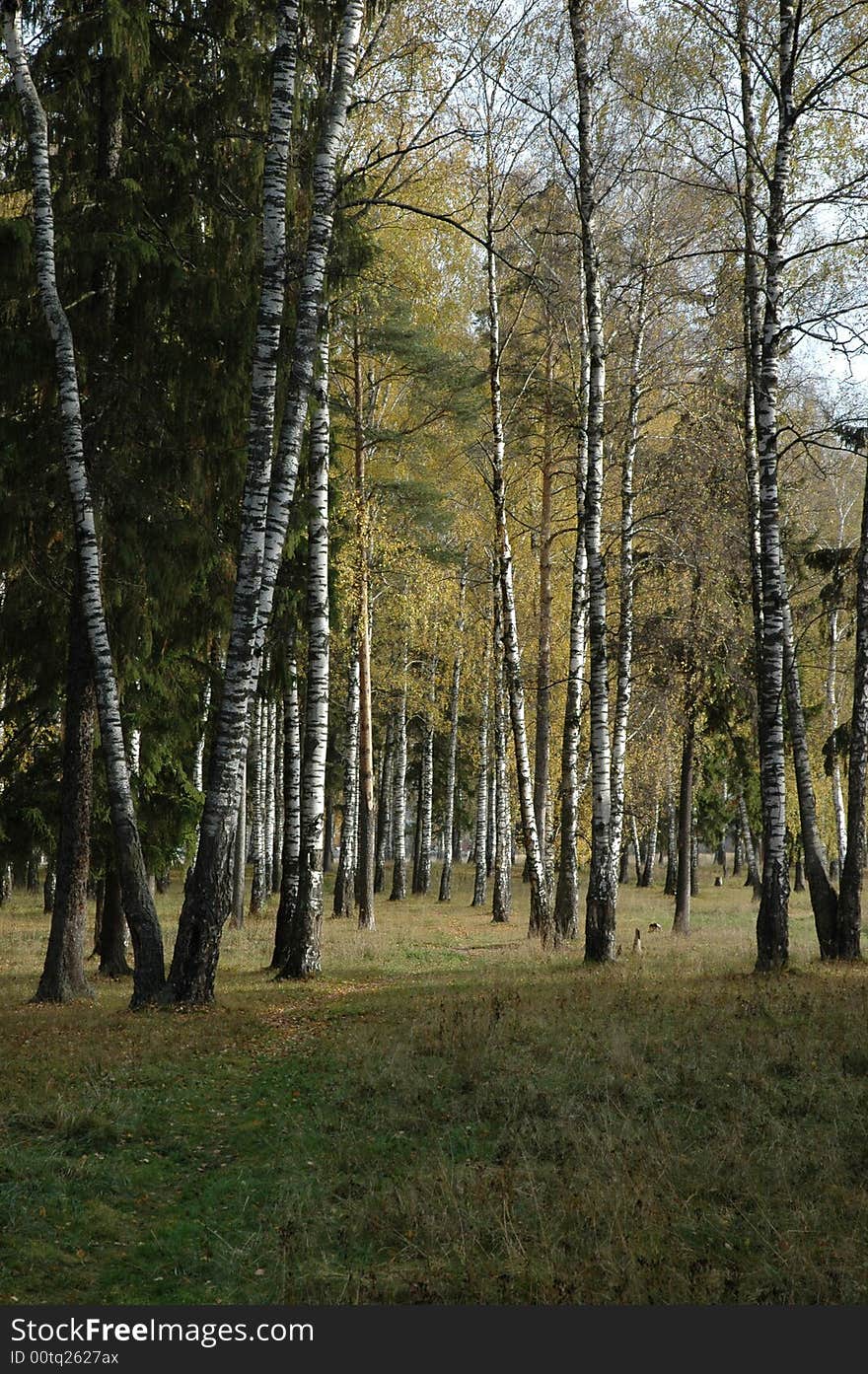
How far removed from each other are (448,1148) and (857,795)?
8.71m

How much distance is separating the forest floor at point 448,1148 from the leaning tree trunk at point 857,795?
2.16 meters

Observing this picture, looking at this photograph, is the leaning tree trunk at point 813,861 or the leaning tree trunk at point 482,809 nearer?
the leaning tree trunk at point 813,861

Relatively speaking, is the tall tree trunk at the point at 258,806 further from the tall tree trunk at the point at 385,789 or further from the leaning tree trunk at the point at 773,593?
the leaning tree trunk at the point at 773,593

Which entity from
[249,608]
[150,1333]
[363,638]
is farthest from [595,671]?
[150,1333]

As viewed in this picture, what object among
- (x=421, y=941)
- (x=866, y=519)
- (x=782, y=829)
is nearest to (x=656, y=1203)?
(x=782, y=829)

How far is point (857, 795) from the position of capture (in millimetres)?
13414

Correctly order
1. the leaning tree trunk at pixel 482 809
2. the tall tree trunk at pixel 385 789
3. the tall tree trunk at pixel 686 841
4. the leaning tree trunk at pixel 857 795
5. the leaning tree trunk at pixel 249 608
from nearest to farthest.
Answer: the leaning tree trunk at pixel 249 608, the leaning tree trunk at pixel 857 795, the tall tree trunk at pixel 686 841, the leaning tree trunk at pixel 482 809, the tall tree trunk at pixel 385 789

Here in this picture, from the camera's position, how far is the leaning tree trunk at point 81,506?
35.1 ft

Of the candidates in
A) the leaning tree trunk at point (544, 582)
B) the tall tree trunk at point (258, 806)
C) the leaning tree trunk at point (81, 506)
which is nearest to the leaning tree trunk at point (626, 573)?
the leaning tree trunk at point (544, 582)

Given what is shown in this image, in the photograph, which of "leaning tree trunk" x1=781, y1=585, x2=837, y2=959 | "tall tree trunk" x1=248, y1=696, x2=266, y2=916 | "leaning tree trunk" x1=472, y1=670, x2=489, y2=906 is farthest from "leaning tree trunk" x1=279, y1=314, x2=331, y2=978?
"leaning tree trunk" x1=472, y1=670, x2=489, y2=906

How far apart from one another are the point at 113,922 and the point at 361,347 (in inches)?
420

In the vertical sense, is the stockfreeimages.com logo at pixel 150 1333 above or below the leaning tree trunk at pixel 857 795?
below

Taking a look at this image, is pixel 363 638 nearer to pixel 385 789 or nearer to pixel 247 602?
pixel 247 602

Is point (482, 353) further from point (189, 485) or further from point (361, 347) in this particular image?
point (189, 485)
